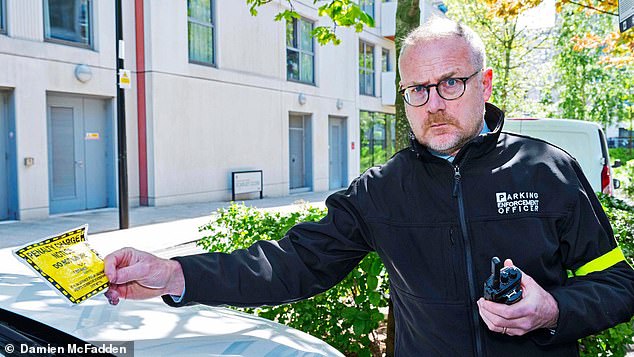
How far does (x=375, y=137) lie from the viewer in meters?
27.6

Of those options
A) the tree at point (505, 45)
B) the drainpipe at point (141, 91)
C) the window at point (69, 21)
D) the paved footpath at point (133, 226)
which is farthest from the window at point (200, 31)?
the tree at point (505, 45)

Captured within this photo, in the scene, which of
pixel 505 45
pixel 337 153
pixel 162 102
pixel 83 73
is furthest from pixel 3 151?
pixel 505 45

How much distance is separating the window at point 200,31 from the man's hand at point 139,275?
15097mm

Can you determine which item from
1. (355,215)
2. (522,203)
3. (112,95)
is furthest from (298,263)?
(112,95)

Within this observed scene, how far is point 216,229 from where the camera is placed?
508 cm

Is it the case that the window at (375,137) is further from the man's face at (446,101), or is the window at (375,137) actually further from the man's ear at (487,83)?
the man's face at (446,101)

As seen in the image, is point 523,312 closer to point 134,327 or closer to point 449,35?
point 449,35

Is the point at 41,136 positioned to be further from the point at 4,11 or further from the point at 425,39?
the point at 425,39

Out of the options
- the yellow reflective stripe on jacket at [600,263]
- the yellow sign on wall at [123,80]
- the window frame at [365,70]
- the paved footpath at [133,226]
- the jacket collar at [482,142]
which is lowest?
the paved footpath at [133,226]

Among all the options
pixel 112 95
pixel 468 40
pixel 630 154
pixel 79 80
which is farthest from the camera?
pixel 630 154

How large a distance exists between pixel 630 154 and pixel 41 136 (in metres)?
32.9

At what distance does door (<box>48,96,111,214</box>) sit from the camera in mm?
13359

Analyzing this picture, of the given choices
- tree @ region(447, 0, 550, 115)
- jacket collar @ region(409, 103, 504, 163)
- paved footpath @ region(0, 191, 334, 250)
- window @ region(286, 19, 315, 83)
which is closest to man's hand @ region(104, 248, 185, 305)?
jacket collar @ region(409, 103, 504, 163)

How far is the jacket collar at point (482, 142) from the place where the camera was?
76.4 inches
